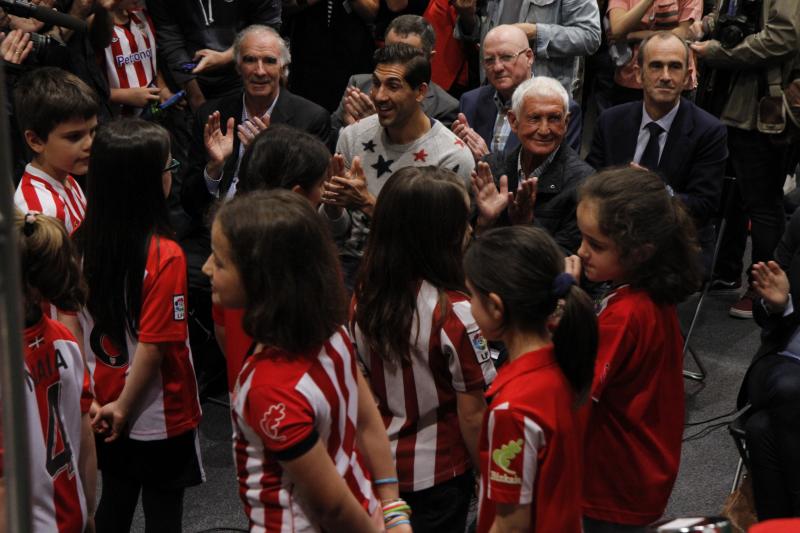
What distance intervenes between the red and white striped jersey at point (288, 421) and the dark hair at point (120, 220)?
0.82 meters

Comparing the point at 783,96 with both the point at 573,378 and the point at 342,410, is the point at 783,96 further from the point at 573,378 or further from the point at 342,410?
the point at 342,410

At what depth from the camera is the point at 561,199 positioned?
141 inches

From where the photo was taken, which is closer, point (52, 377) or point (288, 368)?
point (288, 368)

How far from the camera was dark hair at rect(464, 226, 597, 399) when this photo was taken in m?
2.09

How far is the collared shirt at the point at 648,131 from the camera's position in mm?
4398

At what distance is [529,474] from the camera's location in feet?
6.72

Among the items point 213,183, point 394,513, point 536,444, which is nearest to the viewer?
point 536,444

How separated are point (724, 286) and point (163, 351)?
154 inches

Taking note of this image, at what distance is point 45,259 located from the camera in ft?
7.32

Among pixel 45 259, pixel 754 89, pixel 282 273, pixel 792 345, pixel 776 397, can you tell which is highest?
pixel 282 273

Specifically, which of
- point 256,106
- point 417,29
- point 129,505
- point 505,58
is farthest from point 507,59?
point 129,505

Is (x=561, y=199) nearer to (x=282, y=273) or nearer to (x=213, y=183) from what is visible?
(x=213, y=183)

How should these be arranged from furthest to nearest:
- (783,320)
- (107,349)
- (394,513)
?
(783,320) < (107,349) < (394,513)

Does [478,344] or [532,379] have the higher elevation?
[532,379]
